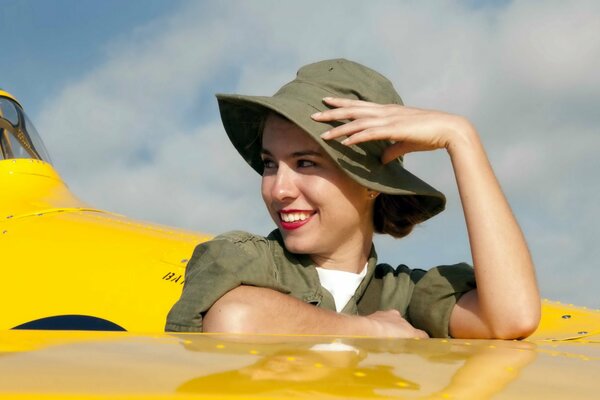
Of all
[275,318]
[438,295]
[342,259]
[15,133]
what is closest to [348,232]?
[342,259]

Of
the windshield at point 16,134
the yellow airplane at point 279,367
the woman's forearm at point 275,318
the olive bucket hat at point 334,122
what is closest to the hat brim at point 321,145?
the olive bucket hat at point 334,122

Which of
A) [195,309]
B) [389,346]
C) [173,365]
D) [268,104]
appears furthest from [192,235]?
[173,365]

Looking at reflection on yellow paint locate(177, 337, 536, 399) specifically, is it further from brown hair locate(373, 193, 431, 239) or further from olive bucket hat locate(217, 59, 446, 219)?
brown hair locate(373, 193, 431, 239)

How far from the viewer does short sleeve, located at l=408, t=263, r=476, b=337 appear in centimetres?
201

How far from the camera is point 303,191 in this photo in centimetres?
208

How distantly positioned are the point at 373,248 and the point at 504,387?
1.55m

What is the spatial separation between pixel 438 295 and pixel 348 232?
0.96 feet

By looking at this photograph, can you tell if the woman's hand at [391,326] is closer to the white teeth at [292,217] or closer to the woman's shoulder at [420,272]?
the woman's shoulder at [420,272]

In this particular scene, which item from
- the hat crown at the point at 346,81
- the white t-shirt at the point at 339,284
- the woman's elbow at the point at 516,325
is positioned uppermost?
the hat crown at the point at 346,81

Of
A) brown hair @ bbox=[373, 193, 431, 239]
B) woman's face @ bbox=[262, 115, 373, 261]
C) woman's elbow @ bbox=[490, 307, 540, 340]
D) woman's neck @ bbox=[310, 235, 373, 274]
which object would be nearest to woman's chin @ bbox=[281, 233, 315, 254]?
woman's face @ bbox=[262, 115, 373, 261]

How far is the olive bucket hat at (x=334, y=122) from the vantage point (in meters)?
2.04

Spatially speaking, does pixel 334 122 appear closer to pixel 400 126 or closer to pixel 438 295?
pixel 400 126

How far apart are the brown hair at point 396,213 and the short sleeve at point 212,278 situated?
0.52 meters

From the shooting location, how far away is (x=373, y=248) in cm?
234
